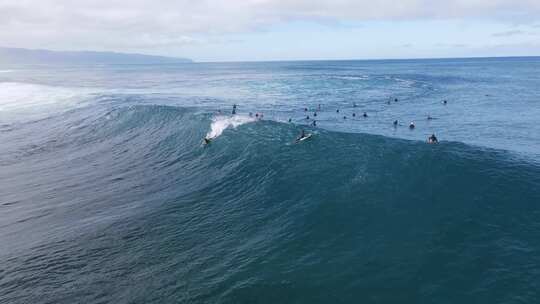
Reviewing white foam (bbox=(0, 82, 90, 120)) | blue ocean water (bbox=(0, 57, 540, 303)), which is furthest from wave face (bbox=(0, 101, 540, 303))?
white foam (bbox=(0, 82, 90, 120))

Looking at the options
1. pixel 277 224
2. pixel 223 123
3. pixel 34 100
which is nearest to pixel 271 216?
pixel 277 224

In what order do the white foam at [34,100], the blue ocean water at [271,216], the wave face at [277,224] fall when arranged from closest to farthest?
the wave face at [277,224] → the blue ocean water at [271,216] → the white foam at [34,100]

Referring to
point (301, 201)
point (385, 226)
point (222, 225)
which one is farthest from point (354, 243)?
point (222, 225)

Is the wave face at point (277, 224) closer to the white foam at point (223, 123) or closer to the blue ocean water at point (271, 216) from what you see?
the blue ocean water at point (271, 216)

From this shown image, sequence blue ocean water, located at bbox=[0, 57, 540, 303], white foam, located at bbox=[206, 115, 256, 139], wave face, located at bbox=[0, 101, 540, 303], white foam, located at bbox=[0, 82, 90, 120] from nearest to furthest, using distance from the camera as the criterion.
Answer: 1. wave face, located at bbox=[0, 101, 540, 303]
2. blue ocean water, located at bbox=[0, 57, 540, 303]
3. white foam, located at bbox=[206, 115, 256, 139]
4. white foam, located at bbox=[0, 82, 90, 120]

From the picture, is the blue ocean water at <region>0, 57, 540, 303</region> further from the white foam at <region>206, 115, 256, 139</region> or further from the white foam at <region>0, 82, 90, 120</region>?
the white foam at <region>0, 82, 90, 120</region>

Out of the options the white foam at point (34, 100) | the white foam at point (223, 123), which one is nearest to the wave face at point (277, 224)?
the white foam at point (223, 123)
